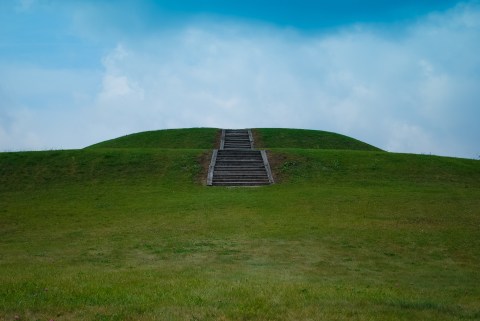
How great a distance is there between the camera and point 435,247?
14227mm

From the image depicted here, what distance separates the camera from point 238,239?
1516cm

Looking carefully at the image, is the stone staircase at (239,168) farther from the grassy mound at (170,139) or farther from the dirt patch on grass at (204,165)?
the grassy mound at (170,139)

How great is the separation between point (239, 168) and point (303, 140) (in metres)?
15.6

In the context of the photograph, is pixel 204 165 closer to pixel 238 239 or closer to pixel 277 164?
pixel 277 164

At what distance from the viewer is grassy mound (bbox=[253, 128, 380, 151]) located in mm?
43625

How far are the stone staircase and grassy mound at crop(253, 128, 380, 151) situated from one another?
25.9 feet

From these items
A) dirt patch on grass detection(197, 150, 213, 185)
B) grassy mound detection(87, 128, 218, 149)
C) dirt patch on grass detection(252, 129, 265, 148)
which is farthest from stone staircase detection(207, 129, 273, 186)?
grassy mound detection(87, 128, 218, 149)

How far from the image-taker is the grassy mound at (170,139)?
42.9 m

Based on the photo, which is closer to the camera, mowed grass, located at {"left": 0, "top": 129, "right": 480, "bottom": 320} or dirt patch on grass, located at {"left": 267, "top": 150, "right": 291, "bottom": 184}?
mowed grass, located at {"left": 0, "top": 129, "right": 480, "bottom": 320}

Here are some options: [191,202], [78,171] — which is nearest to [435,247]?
[191,202]

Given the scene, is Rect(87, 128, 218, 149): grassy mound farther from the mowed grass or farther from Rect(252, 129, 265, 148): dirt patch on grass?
the mowed grass

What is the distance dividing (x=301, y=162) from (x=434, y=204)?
11.5m

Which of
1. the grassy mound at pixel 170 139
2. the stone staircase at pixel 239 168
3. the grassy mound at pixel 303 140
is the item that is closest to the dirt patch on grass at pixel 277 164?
the stone staircase at pixel 239 168

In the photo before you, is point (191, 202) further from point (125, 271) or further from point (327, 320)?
point (327, 320)
